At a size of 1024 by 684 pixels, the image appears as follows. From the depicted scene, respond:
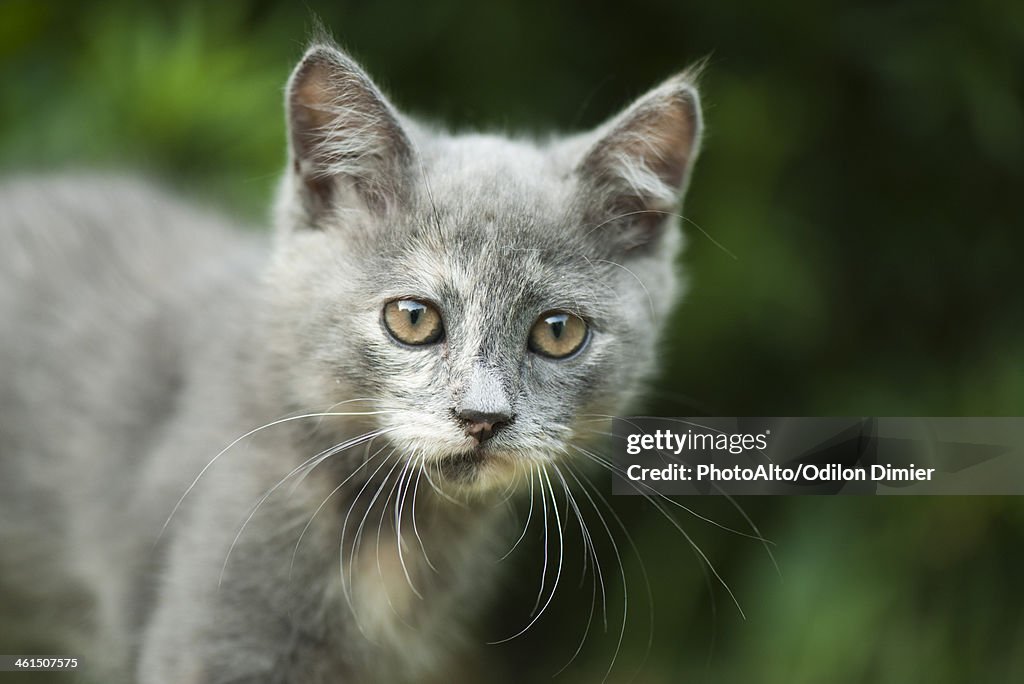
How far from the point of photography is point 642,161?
1.22 meters

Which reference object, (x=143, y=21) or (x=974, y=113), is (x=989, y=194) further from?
(x=143, y=21)

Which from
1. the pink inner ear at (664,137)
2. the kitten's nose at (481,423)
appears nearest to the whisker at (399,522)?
the kitten's nose at (481,423)

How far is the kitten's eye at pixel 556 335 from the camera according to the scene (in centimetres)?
113

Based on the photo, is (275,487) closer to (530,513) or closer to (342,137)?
(530,513)

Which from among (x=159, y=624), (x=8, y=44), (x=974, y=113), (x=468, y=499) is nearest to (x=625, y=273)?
(x=468, y=499)

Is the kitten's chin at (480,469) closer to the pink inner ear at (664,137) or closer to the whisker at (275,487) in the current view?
the whisker at (275,487)

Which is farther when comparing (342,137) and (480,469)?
(342,137)

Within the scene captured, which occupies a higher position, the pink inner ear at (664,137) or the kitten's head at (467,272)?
the pink inner ear at (664,137)

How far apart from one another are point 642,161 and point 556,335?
0.26 meters

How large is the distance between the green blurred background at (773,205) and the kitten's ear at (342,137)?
50cm

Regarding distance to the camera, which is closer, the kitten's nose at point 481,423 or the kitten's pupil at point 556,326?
the kitten's nose at point 481,423

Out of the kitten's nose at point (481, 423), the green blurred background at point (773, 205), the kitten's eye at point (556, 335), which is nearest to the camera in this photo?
the kitten's nose at point (481, 423)

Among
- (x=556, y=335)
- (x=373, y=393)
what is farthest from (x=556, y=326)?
(x=373, y=393)

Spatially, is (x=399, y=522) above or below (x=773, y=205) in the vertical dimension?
below
